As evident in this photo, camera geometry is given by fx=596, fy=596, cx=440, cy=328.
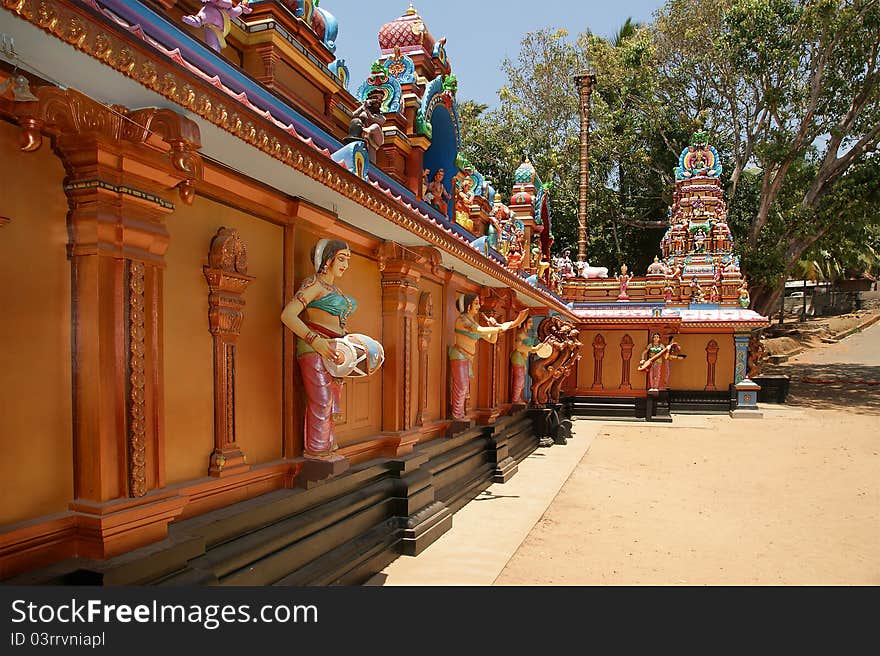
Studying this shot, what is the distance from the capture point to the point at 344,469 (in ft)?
13.9

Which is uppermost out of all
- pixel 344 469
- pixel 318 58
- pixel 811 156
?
pixel 811 156

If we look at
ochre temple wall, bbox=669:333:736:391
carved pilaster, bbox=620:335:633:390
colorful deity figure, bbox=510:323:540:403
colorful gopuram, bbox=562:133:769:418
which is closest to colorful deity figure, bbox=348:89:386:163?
colorful deity figure, bbox=510:323:540:403

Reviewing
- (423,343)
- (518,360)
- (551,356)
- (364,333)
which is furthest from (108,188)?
(551,356)

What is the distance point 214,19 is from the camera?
12.1 ft

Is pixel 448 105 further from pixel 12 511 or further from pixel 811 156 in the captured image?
pixel 811 156

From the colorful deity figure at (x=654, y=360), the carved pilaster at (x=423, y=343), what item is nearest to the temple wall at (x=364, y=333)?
the carved pilaster at (x=423, y=343)

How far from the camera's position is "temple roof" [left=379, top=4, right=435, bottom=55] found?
23.6 feet

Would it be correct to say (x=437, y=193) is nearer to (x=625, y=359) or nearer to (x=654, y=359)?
(x=654, y=359)

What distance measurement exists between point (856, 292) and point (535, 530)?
1660 inches

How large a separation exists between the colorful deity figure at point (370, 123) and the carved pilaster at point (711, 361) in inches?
511

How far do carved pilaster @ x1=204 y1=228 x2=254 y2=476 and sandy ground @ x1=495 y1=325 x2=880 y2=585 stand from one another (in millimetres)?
2395

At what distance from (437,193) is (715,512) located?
500cm

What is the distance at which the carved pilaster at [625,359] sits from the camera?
15.7 m

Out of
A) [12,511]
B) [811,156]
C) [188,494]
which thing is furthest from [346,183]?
[811,156]
